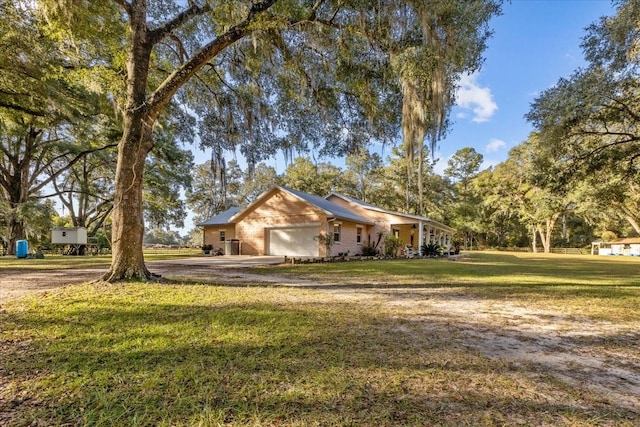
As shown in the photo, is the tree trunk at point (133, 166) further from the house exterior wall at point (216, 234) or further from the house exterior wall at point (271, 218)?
the house exterior wall at point (216, 234)

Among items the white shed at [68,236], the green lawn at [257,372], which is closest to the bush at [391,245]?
the green lawn at [257,372]

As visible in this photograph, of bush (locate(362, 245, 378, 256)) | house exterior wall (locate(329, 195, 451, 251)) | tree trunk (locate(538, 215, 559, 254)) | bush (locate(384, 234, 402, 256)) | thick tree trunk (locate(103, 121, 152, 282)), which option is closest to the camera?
thick tree trunk (locate(103, 121, 152, 282))

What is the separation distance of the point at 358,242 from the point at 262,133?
482 inches

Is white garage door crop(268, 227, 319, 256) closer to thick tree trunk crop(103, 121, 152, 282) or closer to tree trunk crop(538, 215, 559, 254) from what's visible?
thick tree trunk crop(103, 121, 152, 282)

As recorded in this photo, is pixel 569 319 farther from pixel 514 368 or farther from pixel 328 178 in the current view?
pixel 328 178

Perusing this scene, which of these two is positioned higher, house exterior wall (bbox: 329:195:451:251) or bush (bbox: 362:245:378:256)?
house exterior wall (bbox: 329:195:451:251)

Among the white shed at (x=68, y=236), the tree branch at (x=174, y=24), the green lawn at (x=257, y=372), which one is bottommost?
the green lawn at (x=257, y=372)

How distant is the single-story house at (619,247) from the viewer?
37375 millimetres

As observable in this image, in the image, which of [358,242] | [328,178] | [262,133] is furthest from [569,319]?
[328,178]

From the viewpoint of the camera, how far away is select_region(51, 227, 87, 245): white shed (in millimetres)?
19906

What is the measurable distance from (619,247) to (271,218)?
45023mm

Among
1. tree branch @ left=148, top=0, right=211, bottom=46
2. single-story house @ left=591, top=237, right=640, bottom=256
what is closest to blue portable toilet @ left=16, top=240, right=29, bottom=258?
tree branch @ left=148, top=0, right=211, bottom=46

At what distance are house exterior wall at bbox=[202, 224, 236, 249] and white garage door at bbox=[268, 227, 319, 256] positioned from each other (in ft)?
15.2

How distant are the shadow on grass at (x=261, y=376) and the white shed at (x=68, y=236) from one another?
65.5 feet
